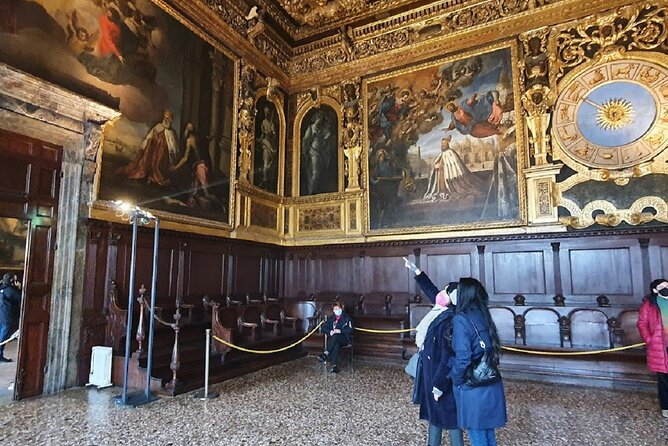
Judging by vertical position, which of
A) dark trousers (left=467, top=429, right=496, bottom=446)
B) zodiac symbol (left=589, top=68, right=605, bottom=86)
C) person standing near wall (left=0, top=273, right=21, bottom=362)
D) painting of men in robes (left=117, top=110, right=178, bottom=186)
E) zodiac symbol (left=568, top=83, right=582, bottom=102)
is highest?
zodiac symbol (left=589, top=68, right=605, bottom=86)

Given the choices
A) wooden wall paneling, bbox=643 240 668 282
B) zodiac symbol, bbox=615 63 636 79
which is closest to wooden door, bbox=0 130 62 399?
wooden wall paneling, bbox=643 240 668 282

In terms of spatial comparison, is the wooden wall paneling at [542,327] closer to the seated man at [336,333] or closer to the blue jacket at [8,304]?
the seated man at [336,333]

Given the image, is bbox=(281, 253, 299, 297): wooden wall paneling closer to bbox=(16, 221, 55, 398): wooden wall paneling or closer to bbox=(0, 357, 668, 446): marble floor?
bbox=(0, 357, 668, 446): marble floor

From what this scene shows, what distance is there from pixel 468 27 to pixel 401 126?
8.50 ft

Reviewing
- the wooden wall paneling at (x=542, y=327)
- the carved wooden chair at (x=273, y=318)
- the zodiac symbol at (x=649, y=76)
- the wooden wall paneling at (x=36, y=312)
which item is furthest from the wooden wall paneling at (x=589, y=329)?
the wooden wall paneling at (x=36, y=312)

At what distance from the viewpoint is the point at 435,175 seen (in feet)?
31.4

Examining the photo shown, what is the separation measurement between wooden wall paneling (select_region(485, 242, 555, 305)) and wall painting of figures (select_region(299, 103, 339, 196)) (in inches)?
164

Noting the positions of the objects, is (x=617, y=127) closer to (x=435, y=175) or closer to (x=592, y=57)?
(x=592, y=57)

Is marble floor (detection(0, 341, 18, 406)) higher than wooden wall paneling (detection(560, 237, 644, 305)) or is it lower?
lower

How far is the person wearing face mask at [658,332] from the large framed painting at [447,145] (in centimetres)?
346

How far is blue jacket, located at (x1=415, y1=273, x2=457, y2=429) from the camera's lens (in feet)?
10.4

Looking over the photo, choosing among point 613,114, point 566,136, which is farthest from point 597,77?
point 566,136

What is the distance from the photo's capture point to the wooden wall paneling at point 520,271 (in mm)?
8266

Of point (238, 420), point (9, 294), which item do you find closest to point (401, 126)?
point (238, 420)
